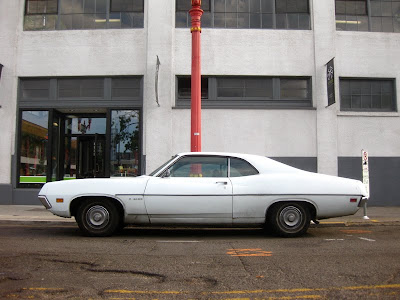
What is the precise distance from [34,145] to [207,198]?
9.20 meters

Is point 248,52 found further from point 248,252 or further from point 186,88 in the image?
point 248,252

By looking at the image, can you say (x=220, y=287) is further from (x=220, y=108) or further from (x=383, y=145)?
(x=383, y=145)

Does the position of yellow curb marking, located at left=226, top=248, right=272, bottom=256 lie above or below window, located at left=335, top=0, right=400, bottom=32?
below

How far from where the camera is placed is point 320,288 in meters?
3.75

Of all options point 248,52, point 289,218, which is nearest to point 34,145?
point 248,52

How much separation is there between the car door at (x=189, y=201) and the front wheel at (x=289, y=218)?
2.65 ft

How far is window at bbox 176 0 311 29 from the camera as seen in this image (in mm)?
13367

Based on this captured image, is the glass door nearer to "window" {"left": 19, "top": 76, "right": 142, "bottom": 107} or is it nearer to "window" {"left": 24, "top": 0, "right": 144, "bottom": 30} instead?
"window" {"left": 19, "top": 76, "right": 142, "bottom": 107}

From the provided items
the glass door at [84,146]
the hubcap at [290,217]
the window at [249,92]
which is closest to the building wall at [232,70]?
the window at [249,92]

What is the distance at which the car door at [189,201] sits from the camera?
6402 millimetres

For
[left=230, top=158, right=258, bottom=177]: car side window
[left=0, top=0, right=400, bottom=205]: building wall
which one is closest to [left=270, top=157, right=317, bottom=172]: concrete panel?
[left=0, top=0, right=400, bottom=205]: building wall

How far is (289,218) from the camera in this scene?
6.62m

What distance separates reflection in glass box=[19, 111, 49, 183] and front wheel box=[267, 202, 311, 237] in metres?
9.45

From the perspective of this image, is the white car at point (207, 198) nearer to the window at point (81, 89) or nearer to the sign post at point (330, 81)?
the sign post at point (330, 81)
